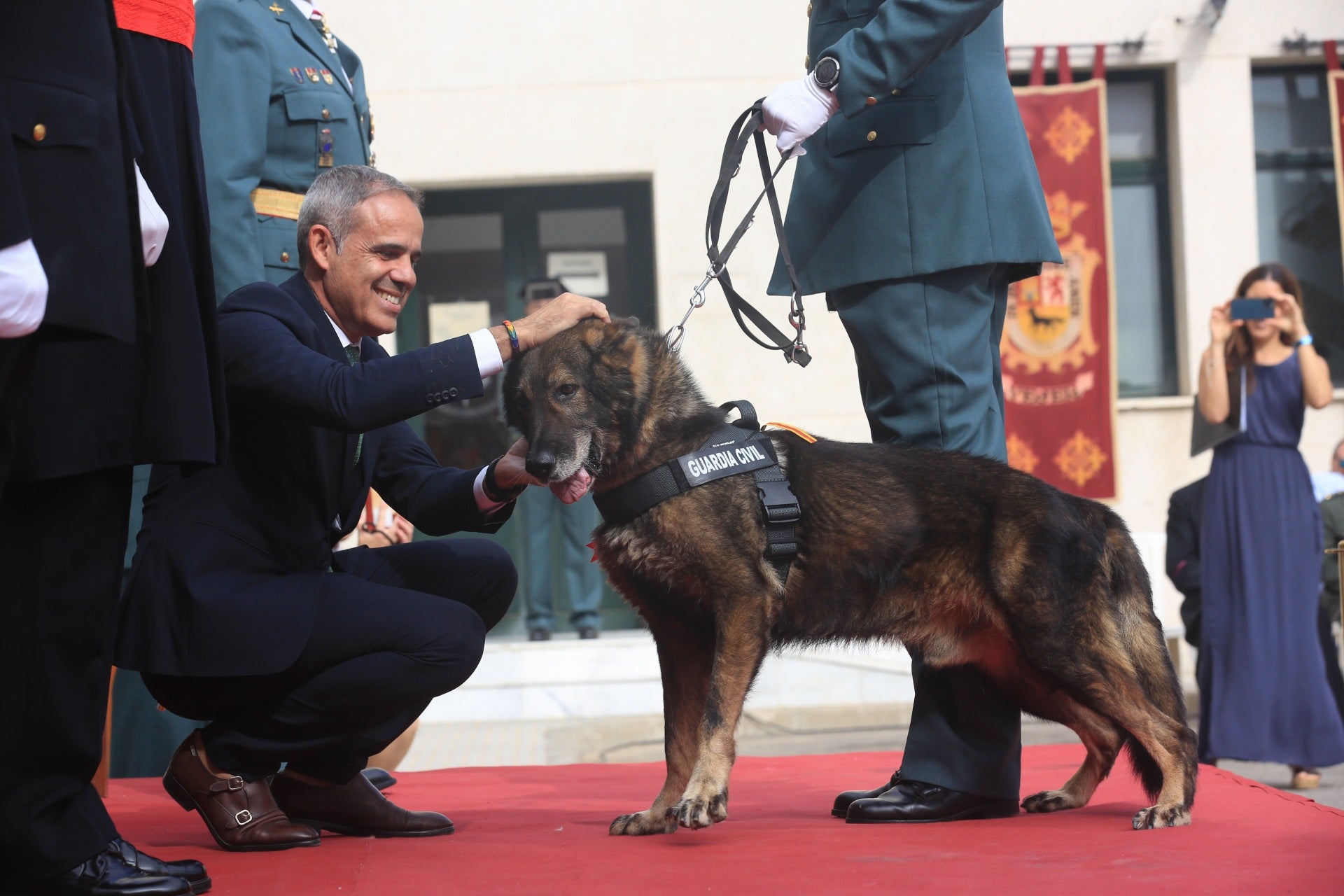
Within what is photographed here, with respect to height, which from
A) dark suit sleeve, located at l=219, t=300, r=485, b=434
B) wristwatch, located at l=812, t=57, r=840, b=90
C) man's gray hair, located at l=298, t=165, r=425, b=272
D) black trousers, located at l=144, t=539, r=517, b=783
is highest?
wristwatch, located at l=812, t=57, r=840, b=90

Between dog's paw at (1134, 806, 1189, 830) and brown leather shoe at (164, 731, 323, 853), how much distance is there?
1.74 meters

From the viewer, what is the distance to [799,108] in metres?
2.84

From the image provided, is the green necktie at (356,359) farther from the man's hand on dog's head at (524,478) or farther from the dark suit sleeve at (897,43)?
the dark suit sleeve at (897,43)

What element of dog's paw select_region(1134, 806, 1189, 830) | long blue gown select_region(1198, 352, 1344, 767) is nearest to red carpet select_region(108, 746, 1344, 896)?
dog's paw select_region(1134, 806, 1189, 830)

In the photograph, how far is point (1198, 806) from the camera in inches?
114

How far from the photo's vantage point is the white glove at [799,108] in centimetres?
284

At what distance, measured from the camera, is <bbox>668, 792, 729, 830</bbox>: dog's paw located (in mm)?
2488

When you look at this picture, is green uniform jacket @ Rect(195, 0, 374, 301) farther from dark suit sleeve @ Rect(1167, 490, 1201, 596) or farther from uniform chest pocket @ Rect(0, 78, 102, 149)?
dark suit sleeve @ Rect(1167, 490, 1201, 596)

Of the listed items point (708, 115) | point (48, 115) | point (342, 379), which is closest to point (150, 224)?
point (48, 115)

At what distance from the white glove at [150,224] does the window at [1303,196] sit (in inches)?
364

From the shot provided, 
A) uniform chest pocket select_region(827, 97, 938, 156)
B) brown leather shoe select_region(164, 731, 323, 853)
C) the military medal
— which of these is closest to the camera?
brown leather shoe select_region(164, 731, 323, 853)

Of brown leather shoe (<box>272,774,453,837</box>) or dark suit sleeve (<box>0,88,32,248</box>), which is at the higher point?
dark suit sleeve (<box>0,88,32,248</box>)

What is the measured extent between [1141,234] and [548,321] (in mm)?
8057

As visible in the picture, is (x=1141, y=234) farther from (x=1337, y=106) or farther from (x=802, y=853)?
(x=802, y=853)
